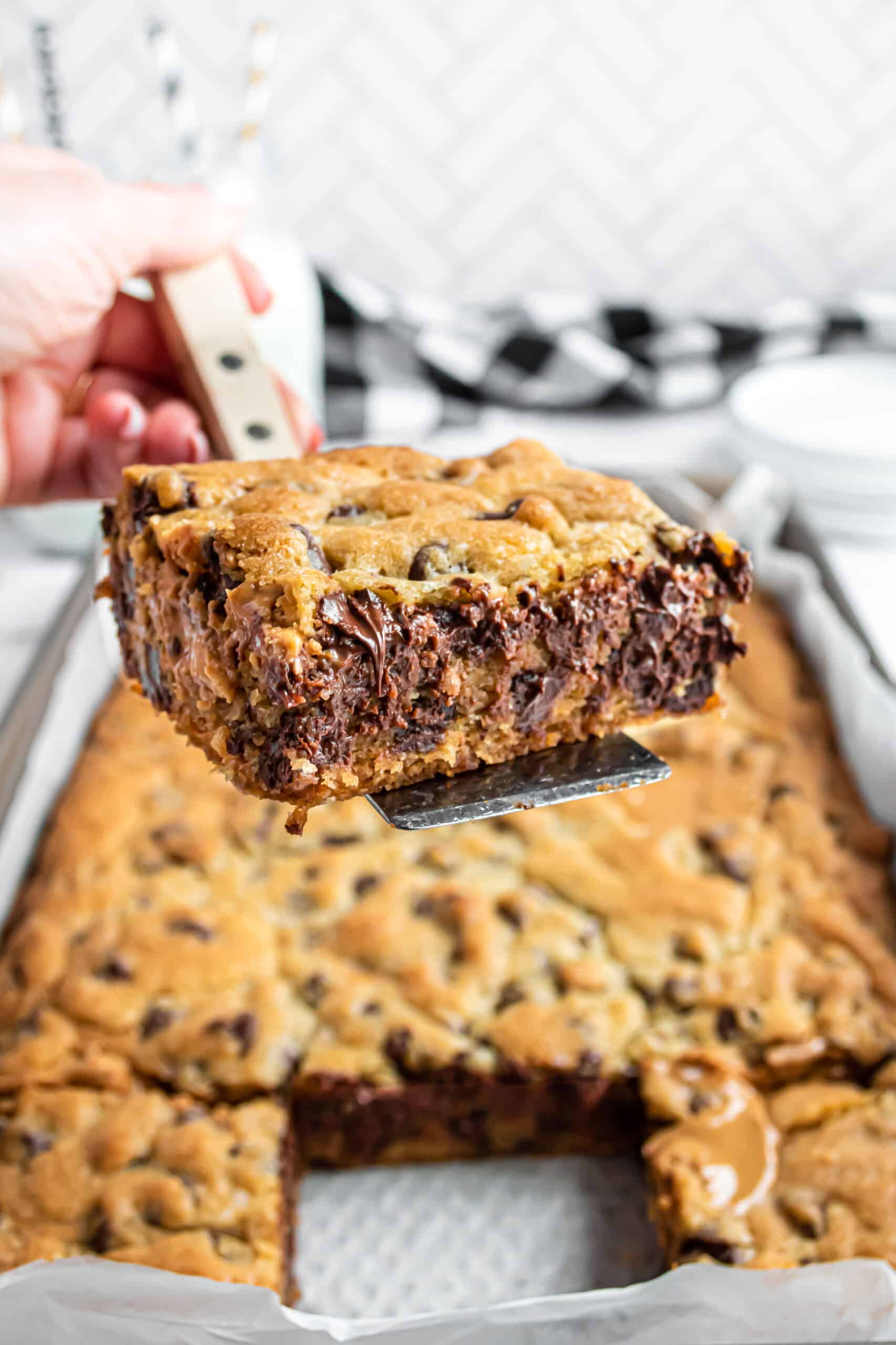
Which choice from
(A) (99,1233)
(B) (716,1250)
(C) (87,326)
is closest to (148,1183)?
(A) (99,1233)

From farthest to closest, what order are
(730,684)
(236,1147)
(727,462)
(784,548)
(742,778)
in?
1. (727,462)
2. (784,548)
3. (730,684)
4. (742,778)
5. (236,1147)

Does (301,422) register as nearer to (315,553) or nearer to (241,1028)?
(315,553)

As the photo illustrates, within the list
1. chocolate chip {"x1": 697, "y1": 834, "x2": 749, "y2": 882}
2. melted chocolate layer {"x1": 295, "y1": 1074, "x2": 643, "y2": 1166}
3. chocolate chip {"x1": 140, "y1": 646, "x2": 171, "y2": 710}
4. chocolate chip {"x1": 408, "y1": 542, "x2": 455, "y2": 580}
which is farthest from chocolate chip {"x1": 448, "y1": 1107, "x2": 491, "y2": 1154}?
chocolate chip {"x1": 408, "y1": 542, "x2": 455, "y2": 580}

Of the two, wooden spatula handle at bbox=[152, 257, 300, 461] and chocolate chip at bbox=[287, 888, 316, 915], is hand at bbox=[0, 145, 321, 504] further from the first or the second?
chocolate chip at bbox=[287, 888, 316, 915]

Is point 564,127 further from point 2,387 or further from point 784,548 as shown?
point 2,387

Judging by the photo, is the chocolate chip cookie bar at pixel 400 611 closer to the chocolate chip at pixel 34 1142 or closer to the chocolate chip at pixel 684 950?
the chocolate chip at pixel 684 950

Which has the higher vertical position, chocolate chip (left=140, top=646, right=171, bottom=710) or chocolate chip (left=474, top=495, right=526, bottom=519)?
chocolate chip (left=474, top=495, right=526, bottom=519)

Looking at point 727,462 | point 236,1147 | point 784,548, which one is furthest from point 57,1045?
point 727,462
